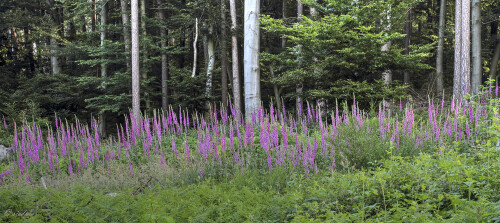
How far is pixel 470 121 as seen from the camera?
7543mm

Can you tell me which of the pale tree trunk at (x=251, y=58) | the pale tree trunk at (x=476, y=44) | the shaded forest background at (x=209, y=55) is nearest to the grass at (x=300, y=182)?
the shaded forest background at (x=209, y=55)

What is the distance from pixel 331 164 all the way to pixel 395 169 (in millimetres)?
1854

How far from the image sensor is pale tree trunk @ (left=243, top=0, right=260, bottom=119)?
520 inches

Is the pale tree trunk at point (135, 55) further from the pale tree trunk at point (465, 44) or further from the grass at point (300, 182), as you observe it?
the pale tree trunk at point (465, 44)

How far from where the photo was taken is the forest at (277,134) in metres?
4.32

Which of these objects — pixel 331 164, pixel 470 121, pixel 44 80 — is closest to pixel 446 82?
pixel 470 121

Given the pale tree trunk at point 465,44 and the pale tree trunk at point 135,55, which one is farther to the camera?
the pale tree trunk at point 135,55

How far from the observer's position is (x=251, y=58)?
1333 centimetres

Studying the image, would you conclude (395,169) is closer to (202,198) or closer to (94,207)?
(202,198)

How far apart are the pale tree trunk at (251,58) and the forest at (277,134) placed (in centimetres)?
5

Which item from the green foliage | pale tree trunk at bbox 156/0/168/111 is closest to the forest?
the green foliage

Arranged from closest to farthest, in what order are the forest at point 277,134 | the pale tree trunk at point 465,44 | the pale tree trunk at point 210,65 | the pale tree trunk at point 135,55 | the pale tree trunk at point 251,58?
the forest at point 277,134 → the pale tree trunk at point 465,44 → the pale tree trunk at point 251,58 → the pale tree trunk at point 135,55 → the pale tree trunk at point 210,65

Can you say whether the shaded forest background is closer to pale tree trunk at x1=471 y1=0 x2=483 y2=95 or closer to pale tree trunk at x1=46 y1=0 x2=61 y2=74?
pale tree trunk at x1=46 y1=0 x2=61 y2=74

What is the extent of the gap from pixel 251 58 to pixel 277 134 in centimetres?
619
